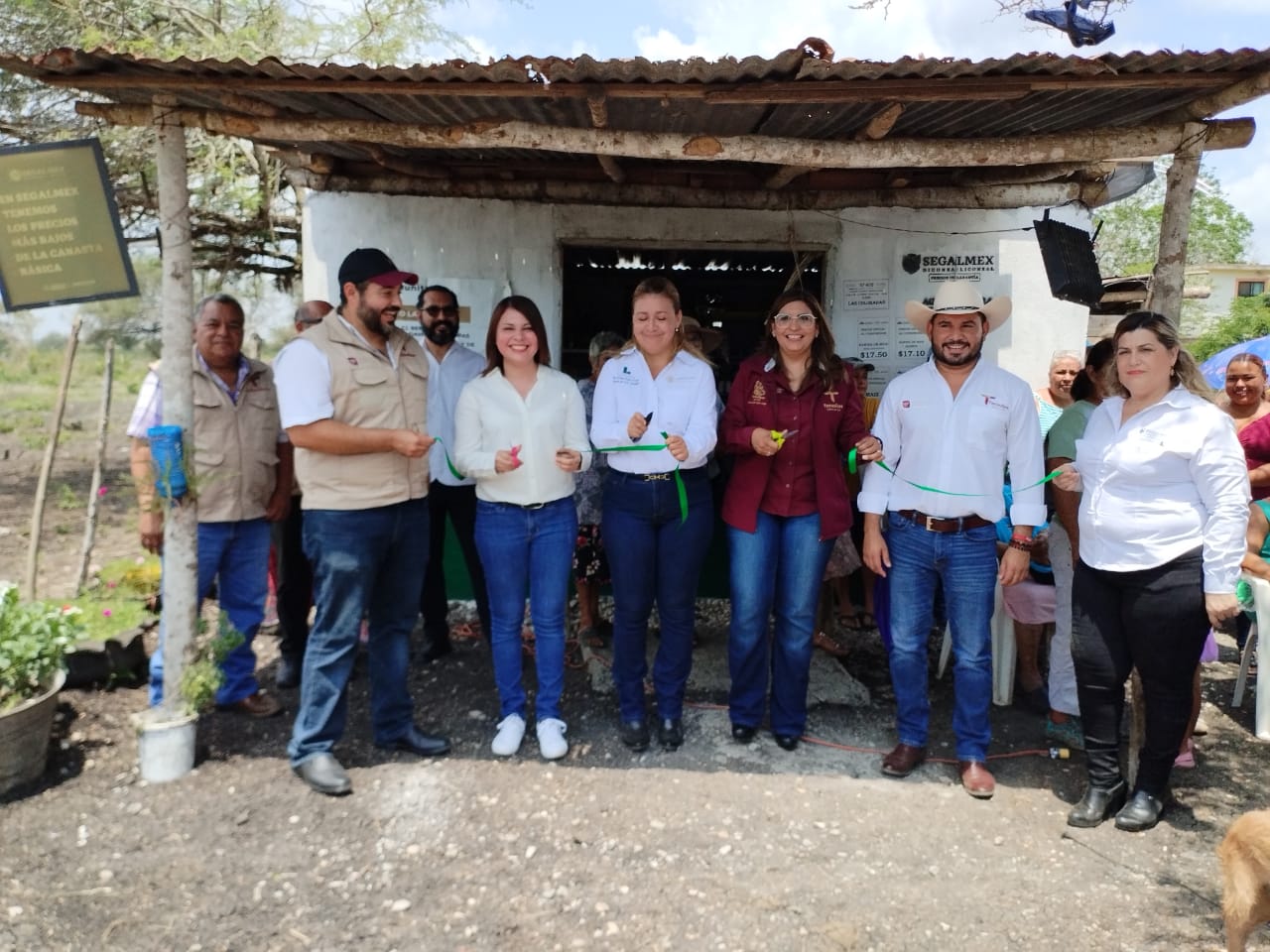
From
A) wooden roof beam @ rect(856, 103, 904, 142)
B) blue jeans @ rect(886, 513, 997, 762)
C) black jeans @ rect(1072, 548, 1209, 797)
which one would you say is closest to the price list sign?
wooden roof beam @ rect(856, 103, 904, 142)

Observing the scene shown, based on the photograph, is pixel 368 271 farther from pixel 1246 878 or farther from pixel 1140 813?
pixel 1140 813

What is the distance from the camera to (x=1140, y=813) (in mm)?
3322

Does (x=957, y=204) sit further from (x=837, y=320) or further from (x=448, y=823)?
(x=448, y=823)

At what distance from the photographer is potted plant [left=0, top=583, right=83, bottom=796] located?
3.37m

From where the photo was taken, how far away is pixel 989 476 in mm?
3455

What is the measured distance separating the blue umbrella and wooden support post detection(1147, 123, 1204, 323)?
2955mm

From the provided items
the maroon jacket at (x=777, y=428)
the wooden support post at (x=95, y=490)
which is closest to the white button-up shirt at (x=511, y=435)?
the maroon jacket at (x=777, y=428)

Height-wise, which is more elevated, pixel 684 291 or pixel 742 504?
pixel 684 291

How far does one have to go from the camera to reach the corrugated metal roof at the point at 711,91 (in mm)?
3191

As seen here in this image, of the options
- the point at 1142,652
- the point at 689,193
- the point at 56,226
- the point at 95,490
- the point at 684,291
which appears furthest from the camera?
the point at 684,291

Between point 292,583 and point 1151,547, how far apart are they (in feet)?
13.0

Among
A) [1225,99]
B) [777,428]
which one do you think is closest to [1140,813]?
[777,428]

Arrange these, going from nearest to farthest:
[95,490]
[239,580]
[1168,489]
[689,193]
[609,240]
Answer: [1168,489] → [239,580] → [95,490] → [689,193] → [609,240]

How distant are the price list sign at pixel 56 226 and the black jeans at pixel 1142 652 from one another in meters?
4.14
